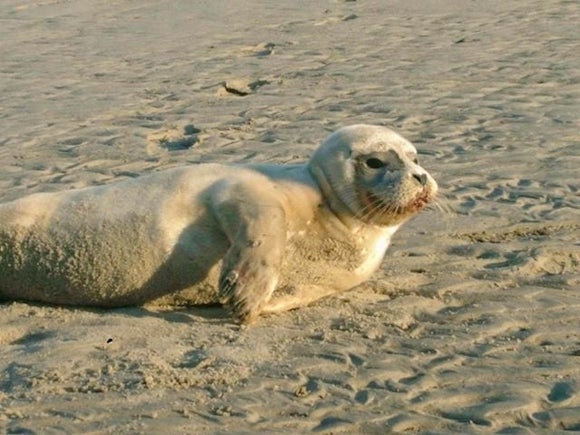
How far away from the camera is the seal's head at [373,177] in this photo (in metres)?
5.80

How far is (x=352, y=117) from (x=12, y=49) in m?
4.79

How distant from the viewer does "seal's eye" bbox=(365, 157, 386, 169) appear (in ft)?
19.4

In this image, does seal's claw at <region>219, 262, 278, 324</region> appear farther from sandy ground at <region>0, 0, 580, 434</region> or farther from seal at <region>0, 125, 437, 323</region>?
seal at <region>0, 125, 437, 323</region>

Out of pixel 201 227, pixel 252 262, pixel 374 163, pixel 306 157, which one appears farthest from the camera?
pixel 306 157

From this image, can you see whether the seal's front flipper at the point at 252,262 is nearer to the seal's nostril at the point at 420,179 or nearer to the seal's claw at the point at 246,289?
the seal's claw at the point at 246,289

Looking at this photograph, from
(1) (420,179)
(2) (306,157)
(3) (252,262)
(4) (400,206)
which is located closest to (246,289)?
(3) (252,262)

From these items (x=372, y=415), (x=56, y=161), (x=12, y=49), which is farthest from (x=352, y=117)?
(x=372, y=415)

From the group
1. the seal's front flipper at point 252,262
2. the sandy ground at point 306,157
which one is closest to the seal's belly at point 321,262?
the sandy ground at point 306,157

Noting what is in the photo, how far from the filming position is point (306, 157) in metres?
8.96

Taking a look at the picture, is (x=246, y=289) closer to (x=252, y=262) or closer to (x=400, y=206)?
(x=252, y=262)

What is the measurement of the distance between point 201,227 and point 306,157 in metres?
3.25

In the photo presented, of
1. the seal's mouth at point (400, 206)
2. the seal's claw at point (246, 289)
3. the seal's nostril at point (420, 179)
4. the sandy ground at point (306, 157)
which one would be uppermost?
the seal's nostril at point (420, 179)

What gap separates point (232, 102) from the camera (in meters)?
10.9

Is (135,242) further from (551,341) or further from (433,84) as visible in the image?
(433,84)
